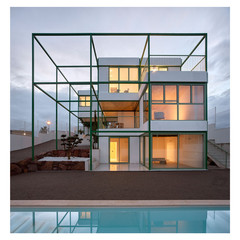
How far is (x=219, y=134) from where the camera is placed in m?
13.6

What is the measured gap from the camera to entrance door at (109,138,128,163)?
1293 centimetres

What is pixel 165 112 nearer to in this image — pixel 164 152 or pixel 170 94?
pixel 170 94

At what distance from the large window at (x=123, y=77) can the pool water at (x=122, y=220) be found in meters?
12.1

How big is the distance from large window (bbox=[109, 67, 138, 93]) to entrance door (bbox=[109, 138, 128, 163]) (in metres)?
4.75

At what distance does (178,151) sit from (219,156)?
406 centimetres

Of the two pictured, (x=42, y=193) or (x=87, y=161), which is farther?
(x=87, y=161)

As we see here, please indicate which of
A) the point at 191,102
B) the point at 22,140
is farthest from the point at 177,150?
the point at 22,140

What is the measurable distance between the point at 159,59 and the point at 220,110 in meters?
7.27

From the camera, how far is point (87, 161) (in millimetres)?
9539

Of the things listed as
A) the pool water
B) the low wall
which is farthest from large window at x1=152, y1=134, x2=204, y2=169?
the low wall
